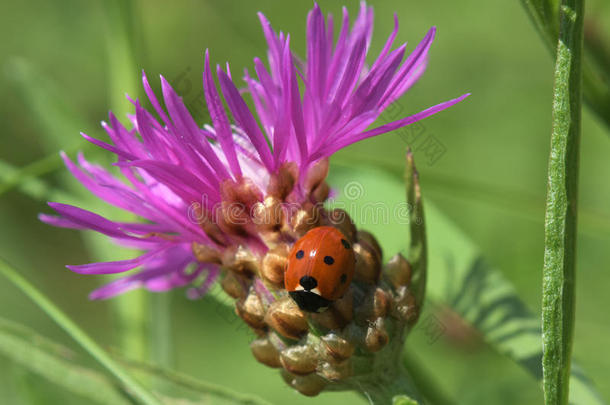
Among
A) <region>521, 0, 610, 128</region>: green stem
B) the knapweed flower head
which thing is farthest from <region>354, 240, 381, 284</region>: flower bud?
<region>521, 0, 610, 128</region>: green stem

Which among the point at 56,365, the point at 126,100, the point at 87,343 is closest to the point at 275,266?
the point at 87,343

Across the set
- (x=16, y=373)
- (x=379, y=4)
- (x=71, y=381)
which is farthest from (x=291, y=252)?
(x=379, y=4)

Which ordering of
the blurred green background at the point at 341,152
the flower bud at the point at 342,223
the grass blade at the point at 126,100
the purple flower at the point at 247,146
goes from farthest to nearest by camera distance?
the blurred green background at the point at 341,152 < the grass blade at the point at 126,100 < the flower bud at the point at 342,223 < the purple flower at the point at 247,146

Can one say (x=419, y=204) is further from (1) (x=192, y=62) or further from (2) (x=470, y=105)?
(1) (x=192, y=62)

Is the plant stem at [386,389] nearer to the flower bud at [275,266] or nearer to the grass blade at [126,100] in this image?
the flower bud at [275,266]

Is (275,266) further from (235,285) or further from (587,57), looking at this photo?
(587,57)

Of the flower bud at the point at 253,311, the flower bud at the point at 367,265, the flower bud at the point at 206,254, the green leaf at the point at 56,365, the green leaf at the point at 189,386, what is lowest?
the green leaf at the point at 56,365

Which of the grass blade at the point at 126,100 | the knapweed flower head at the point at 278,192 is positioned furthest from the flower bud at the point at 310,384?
the grass blade at the point at 126,100
